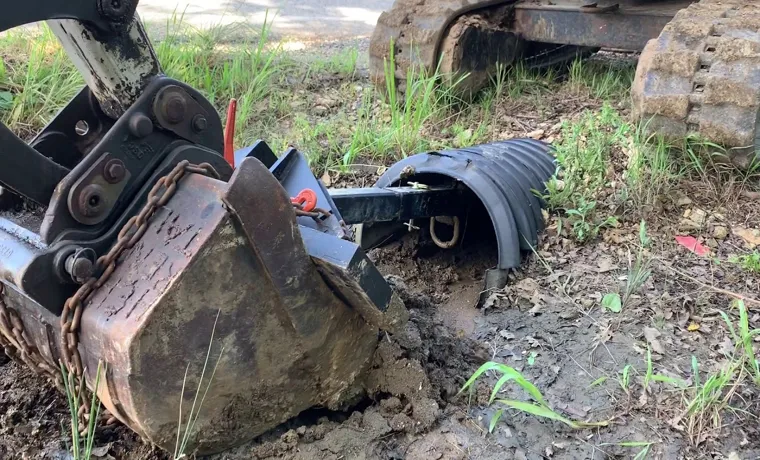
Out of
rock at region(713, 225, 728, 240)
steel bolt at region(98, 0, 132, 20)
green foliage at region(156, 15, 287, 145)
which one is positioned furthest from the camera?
green foliage at region(156, 15, 287, 145)

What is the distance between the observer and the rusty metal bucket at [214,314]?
1.55m

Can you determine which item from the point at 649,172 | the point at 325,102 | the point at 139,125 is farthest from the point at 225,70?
the point at 139,125

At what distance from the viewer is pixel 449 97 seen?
14.0ft

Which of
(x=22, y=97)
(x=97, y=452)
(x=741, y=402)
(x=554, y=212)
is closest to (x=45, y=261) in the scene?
(x=97, y=452)

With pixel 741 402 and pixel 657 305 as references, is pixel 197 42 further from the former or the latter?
pixel 741 402

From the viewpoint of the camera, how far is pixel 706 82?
2.86 m

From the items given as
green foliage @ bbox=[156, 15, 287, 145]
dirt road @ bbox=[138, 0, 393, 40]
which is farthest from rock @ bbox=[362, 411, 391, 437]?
dirt road @ bbox=[138, 0, 393, 40]

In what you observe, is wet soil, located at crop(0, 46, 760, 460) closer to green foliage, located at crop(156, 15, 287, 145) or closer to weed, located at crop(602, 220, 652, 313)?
weed, located at crop(602, 220, 652, 313)

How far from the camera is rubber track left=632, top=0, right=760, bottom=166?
2795mm

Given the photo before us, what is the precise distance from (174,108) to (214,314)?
48 centimetres

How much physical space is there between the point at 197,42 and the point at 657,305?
3.61 metres

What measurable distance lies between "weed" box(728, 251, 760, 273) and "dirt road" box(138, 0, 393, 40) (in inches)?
189

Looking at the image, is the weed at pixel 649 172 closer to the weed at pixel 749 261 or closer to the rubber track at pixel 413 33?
the weed at pixel 749 261

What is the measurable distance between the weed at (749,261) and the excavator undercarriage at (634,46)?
0.44 m
